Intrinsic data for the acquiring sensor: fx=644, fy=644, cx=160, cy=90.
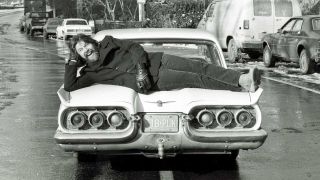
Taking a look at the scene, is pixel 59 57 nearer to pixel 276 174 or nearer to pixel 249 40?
pixel 249 40

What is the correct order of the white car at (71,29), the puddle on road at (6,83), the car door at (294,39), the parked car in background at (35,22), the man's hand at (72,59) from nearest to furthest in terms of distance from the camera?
the man's hand at (72,59)
the puddle on road at (6,83)
the car door at (294,39)
the white car at (71,29)
the parked car in background at (35,22)

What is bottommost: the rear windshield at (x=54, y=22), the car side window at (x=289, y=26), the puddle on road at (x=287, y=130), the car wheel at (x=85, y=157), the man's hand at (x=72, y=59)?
the puddle on road at (x=287, y=130)

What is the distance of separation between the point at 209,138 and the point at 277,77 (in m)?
10.8

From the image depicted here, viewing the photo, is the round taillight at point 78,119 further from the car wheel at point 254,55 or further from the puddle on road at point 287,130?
the car wheel at point 254,55

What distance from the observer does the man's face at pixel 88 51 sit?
6.39 m

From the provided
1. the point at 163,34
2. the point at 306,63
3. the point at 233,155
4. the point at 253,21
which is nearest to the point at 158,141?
the point at 233,155

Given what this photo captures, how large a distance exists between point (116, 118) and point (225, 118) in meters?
0.99

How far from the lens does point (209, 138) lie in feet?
18.9

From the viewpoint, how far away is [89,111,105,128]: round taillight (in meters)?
5.80

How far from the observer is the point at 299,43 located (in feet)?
54.4

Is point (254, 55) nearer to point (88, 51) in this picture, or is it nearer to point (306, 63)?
point (306, 63)

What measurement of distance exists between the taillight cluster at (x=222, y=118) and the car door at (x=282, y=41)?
471 inches

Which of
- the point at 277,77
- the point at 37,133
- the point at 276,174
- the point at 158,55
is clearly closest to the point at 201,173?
the point at 276,174

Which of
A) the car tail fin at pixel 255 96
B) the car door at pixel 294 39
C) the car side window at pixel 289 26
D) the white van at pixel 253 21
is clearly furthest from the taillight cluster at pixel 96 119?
the white van at pixel 253 21
